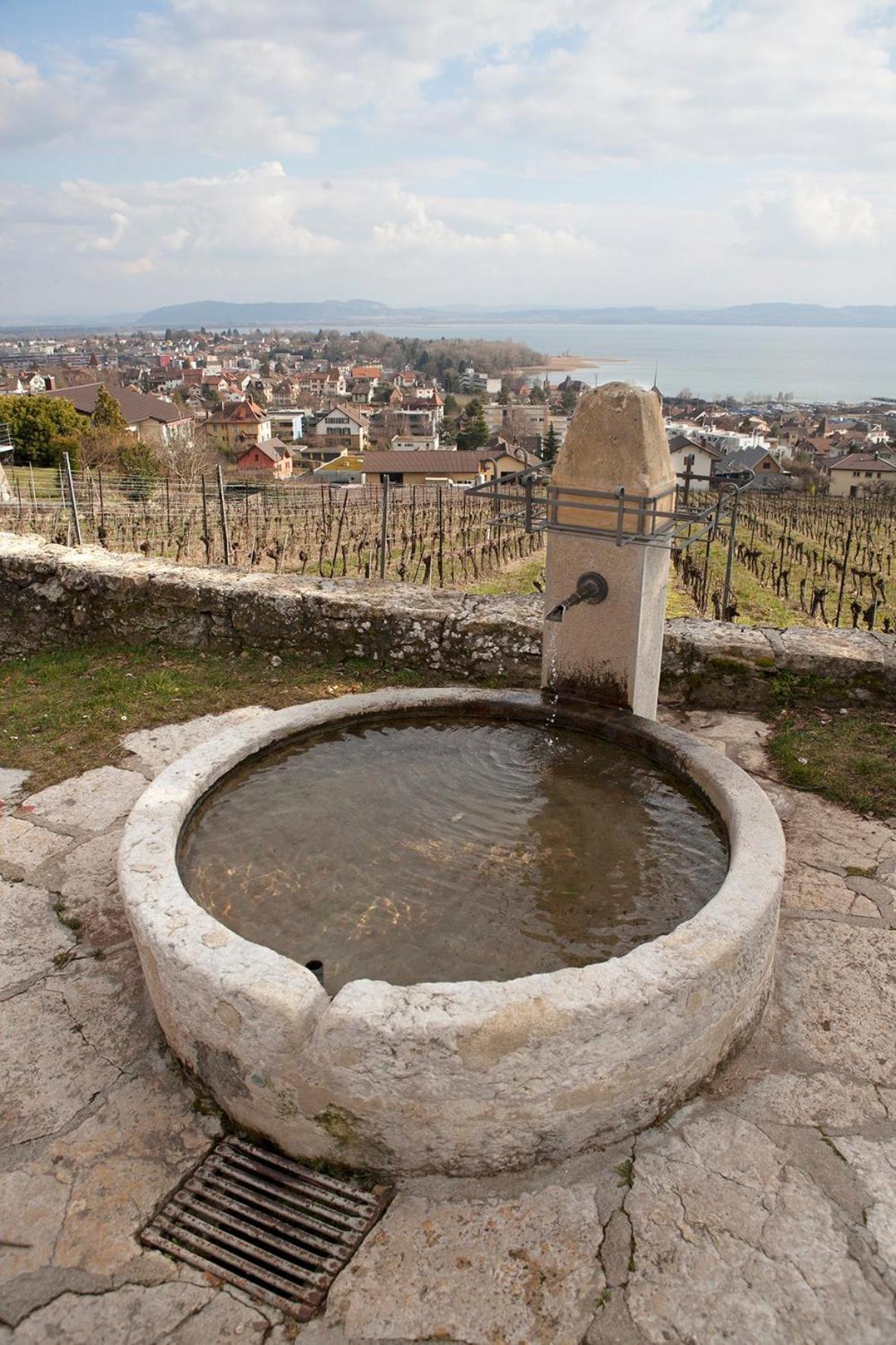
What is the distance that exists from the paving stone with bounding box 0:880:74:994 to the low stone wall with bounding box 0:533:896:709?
11.1 feet

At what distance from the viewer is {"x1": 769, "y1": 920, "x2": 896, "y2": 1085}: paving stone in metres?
3.25

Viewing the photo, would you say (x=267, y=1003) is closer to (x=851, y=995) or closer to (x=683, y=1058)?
(x=683, y=1058)

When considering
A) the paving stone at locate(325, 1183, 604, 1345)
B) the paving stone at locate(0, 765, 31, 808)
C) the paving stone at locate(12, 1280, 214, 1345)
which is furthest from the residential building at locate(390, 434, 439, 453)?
the paving stone at locate(12, 1280, 214, 1345)

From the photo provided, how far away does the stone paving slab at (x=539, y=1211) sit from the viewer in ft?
7.71

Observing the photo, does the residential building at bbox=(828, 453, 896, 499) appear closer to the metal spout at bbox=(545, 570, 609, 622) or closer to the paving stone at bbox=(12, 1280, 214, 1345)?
the metal spout at bbox=(545, 570, 609, 622)

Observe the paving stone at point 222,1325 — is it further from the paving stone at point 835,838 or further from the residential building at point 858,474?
the residential building at point 858,474

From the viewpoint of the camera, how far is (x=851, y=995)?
3551mm

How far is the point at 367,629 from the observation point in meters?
7.11

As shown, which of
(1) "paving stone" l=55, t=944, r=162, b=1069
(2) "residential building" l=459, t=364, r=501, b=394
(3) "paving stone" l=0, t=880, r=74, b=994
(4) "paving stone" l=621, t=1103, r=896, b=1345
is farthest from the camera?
(2) "residential building" l=459, t=364, r=501, b=394

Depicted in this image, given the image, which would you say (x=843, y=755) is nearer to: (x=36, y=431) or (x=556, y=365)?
(x=36, y=431)

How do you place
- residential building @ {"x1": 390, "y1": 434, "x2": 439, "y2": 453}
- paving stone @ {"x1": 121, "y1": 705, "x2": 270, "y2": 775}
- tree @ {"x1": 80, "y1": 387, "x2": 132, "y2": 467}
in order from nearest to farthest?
paving stone @ {"x1": 121, "y1": 705, "x2": 270, "y2": 775}, tree @ {"x1": 80, "y1": 387, "x2": 132, "y2": 467}, residential building @ {"x1": 390, "y1": 434, "x2": 439, "y2": 453}

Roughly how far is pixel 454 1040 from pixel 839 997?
1892 millimetres

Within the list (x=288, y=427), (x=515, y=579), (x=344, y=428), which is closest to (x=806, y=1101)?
(x=515, y=579)

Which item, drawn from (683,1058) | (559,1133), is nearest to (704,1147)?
(683,1058)
